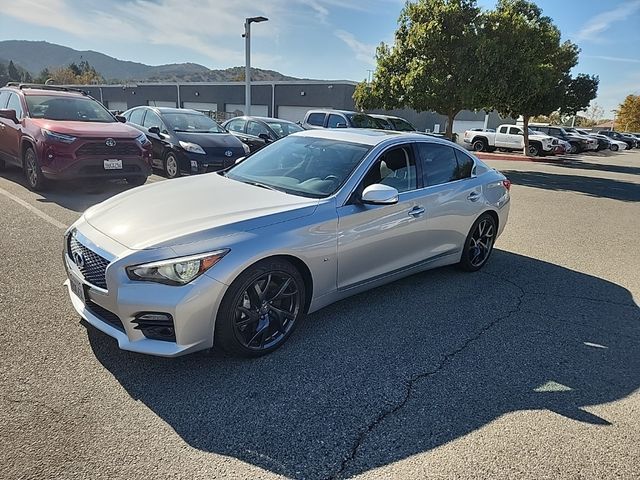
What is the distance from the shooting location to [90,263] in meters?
3.00

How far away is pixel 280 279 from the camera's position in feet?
10.7

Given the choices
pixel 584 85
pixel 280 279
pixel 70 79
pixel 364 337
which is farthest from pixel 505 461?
pixel 70 79

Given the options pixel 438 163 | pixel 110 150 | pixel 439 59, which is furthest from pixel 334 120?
pixel 438 163

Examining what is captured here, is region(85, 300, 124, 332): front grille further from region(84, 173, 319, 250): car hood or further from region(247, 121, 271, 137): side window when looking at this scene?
region(247, 121, 271, 137): side window

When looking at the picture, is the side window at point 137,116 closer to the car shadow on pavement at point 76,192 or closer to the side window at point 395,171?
the car shadow on pavement at point 76,192

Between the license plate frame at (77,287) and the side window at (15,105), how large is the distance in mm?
6383

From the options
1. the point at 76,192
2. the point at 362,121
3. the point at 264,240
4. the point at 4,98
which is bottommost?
the point at 76,192

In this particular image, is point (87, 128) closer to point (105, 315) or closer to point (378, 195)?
point (105, 315)

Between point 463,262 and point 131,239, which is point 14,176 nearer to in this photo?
point 131,239

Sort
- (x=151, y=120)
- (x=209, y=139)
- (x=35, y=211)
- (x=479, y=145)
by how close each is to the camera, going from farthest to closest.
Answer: (x=479, y=145) < (x=151, y=120) < (x=209, y=139) < (x=35, y=211)

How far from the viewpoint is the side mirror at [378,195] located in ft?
11.8

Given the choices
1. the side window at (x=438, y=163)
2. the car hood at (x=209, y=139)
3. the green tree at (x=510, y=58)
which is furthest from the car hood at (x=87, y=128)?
the green tree at (x=510, y=58)

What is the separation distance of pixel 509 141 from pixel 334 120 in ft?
57.0

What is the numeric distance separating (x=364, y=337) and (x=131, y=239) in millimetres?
1859
